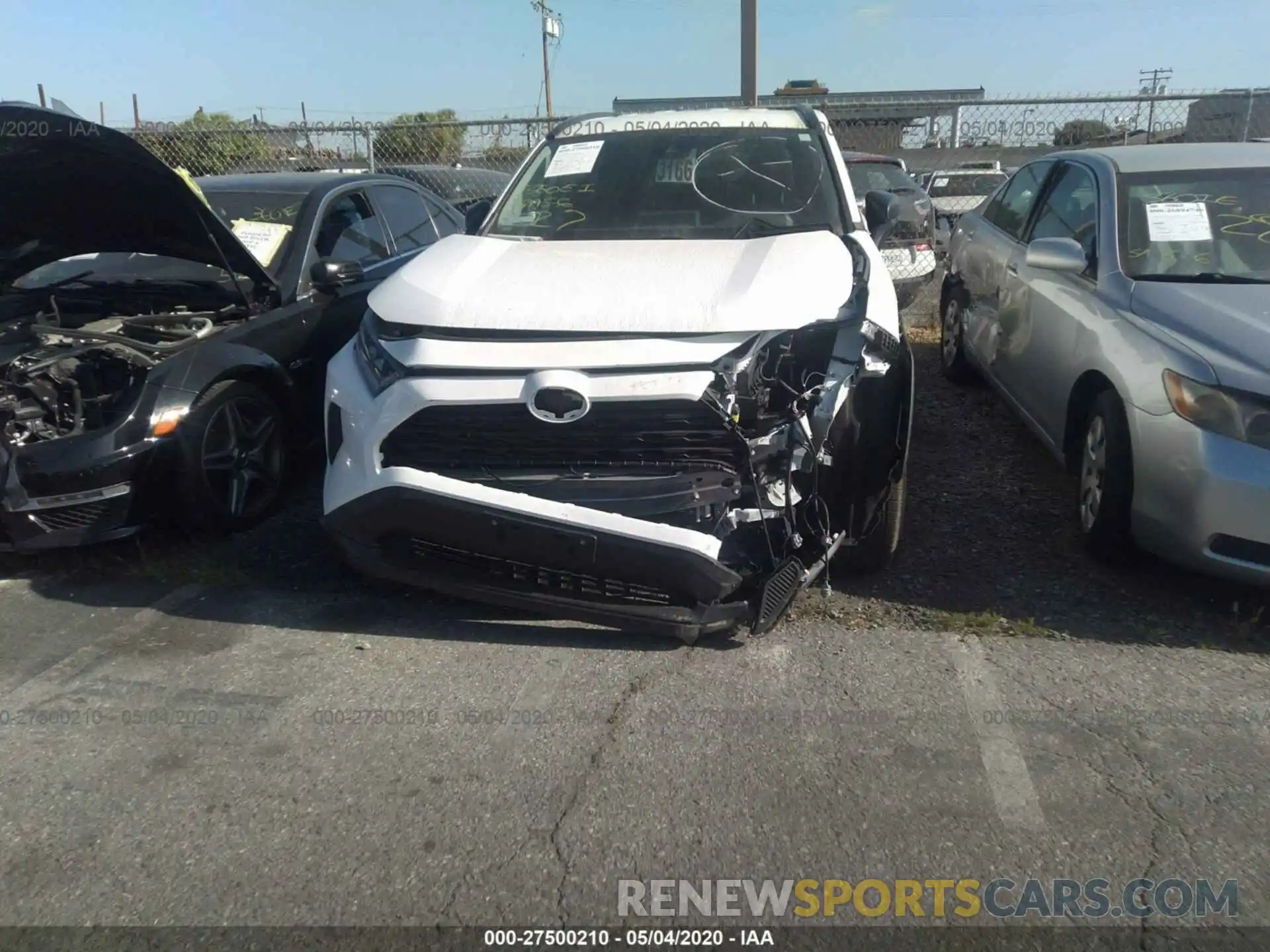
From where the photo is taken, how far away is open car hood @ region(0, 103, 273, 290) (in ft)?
13.3

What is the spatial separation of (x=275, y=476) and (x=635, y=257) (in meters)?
2.15

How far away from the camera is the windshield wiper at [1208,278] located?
155 inches

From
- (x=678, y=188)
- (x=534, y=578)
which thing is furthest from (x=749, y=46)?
(x=534, y=578)

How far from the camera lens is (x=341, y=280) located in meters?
4.91

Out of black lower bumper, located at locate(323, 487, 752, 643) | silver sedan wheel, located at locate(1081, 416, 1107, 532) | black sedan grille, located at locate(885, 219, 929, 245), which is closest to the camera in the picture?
black lower bumper, located at locate(323, 487, 752, 643)

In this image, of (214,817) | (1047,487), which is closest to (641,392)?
(214,817)

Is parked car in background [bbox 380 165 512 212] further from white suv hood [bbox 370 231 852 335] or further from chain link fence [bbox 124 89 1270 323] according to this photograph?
white suv hood [bbox 370 231 852 335]

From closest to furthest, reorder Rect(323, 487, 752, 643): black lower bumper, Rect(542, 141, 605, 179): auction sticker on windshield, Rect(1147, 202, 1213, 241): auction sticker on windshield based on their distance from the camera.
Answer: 1. Rect(323, 487, 752, 643): black lower bumper
2. Rect(1147, 202, 1213, 241): auction sticker on windshield
3. Rect(542, 141, 605, 179): auction sticker on windshield

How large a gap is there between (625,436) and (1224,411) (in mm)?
Answer: 2029

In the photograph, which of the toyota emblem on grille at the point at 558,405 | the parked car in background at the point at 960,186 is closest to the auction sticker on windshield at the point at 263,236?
the toyota emblem on grille at the point at 558,405

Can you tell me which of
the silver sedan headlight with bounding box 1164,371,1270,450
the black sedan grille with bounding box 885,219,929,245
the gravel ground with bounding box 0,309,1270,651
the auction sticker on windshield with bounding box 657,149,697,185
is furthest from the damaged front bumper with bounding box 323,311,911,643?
the black sedan grille with bounding box 885,219,929,245

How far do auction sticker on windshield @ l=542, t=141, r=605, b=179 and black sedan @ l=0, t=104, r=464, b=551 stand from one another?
3.68 ft

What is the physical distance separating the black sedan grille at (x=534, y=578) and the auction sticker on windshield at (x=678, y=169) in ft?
7.41

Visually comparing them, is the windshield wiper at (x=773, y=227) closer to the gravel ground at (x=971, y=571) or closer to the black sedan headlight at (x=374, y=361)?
the gravel ground at (x=971, y=571)
